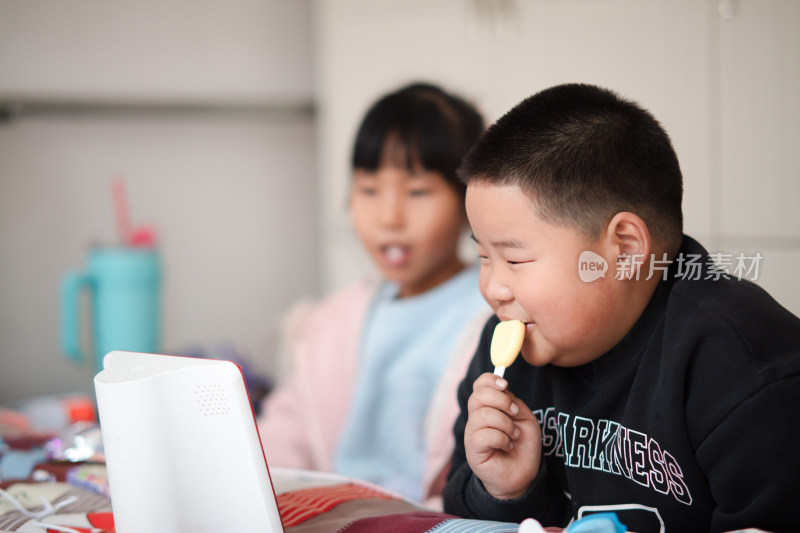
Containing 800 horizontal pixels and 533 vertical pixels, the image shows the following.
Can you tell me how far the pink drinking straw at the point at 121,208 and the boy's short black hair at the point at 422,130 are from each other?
0.60m

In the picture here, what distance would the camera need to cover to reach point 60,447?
886 mm

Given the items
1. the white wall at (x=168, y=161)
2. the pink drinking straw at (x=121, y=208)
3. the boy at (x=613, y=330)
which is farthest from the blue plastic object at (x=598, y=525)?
the white wall at (x=168, y=161)

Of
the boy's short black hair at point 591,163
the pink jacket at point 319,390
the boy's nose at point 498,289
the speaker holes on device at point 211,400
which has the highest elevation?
the boy's short black hair at point 591,163

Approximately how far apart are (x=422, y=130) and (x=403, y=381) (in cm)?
37

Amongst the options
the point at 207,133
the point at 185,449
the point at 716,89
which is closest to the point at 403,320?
the point at 716,89

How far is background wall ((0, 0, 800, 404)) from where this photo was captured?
1644 mm

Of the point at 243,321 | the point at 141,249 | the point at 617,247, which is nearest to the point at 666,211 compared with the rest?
the point at 617,247

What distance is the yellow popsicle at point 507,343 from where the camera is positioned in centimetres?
59

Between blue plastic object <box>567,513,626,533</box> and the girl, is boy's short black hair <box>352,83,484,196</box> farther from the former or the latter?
blue plastic object <box>567,513,626,533</box>

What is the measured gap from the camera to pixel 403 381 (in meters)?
1.12

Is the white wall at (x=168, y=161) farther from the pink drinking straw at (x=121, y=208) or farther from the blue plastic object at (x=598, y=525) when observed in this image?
the blue plastic object at (x=598, y=525)

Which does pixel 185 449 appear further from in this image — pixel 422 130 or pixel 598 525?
pixel 422 130

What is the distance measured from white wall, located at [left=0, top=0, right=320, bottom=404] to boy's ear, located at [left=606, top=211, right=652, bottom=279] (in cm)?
135

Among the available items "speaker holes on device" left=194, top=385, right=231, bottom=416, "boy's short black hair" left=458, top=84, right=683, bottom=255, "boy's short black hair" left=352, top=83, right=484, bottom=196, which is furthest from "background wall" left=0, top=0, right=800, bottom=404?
"speaker holes on device" left=194, top=385, right=231, bottom=416
